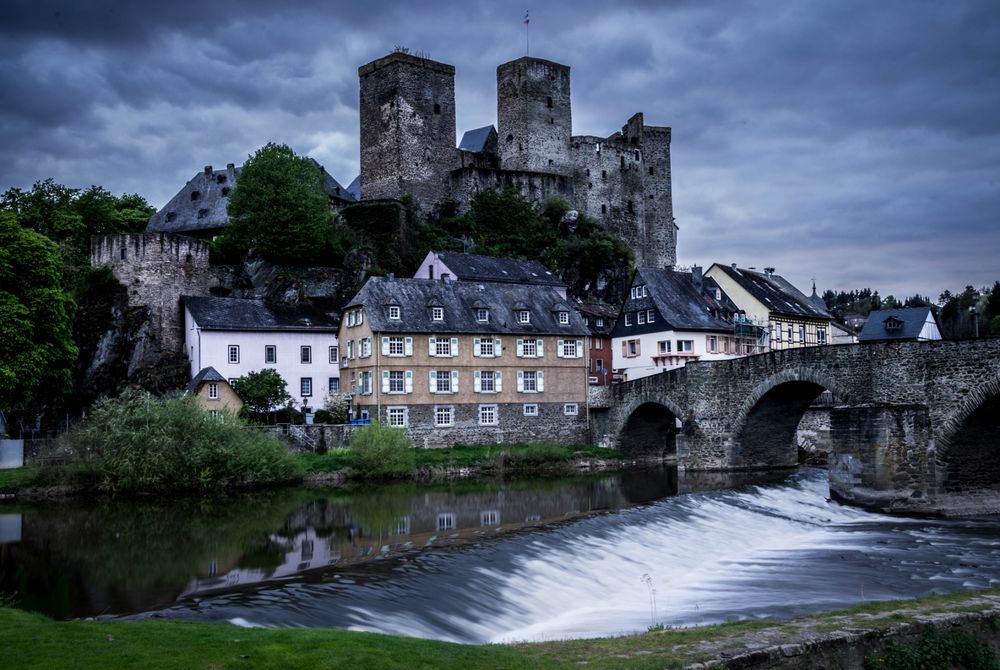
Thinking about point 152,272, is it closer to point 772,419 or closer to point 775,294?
point 772,419

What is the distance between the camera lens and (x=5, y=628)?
11.7 m

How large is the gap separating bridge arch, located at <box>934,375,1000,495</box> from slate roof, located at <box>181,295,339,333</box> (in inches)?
1196

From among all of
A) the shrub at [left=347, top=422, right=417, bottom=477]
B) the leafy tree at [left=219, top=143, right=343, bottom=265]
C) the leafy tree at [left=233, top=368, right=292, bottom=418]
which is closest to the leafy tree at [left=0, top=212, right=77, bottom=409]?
the leafy tree at [left=233, top=368, right=292, bottom=418]

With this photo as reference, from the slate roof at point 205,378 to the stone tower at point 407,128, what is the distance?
27172 millimetres

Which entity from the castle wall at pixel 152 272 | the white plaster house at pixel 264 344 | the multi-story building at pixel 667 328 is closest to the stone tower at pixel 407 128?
the castle wall at pixel 152 272

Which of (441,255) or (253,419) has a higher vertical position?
(441,255)

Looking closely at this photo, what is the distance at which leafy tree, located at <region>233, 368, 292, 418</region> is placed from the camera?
42844mm

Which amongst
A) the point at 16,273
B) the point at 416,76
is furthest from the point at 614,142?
the point at 16,273

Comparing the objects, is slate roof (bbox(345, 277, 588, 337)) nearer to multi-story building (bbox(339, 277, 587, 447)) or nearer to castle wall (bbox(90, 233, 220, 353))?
multi-story building (bbox(339, 277, 587, 447))

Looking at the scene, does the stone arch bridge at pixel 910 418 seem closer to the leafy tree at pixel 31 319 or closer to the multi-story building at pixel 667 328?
the multi-story building at pixel 667 328

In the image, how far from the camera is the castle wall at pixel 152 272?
48500mm

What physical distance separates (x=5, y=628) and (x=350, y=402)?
33.1 metres

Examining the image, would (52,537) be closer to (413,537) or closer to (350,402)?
(413,537)

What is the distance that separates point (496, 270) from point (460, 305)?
9862mm
